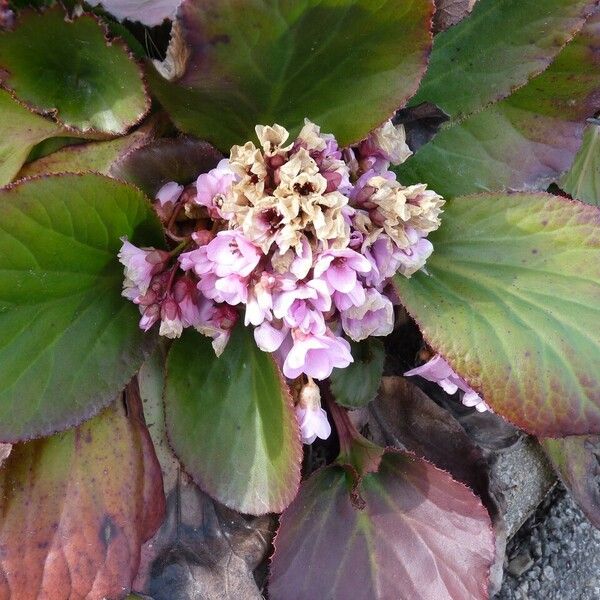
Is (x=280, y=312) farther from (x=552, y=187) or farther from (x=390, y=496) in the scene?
(x=552, y=187)

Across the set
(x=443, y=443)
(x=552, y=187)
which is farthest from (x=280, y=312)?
(x=552, y=187)

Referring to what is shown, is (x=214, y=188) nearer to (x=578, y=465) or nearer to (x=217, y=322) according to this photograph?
(x=217, y=322)

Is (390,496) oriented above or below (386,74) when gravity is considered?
below

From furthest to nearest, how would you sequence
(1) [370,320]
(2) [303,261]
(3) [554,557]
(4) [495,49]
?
(3) [554,557] → (4) [495,49] → (1) [370,320] → (2) [303,261]

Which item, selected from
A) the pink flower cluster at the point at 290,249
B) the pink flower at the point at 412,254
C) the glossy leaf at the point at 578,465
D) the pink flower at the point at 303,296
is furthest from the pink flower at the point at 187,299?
the glossy leaf at the point at 578,465

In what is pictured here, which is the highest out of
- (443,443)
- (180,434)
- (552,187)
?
(180,434)

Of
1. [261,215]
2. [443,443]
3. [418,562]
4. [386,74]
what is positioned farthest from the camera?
[443,443]

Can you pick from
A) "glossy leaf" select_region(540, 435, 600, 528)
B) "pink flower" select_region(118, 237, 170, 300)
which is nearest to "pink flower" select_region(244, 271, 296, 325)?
"pink flower" select_region(118, 237, 170, 300)

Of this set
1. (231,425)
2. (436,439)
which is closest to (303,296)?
(231,425)
